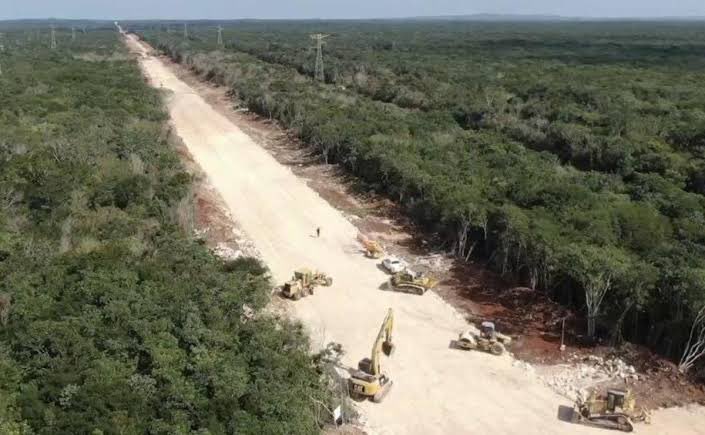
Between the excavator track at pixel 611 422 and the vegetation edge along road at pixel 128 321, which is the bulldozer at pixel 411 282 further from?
the excavator track at pixel 611 422

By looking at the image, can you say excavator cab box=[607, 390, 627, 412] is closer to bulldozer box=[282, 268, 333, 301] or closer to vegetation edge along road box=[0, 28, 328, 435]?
vegetation edge along road box=[0, 28, 328, 435]

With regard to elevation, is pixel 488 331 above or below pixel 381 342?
above

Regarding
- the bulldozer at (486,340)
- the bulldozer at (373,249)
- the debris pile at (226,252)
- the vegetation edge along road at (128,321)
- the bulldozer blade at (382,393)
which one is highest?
the vegetation edge along road at (128,321)

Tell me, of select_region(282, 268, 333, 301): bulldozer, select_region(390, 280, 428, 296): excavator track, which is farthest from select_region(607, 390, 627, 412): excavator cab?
select_region(282, 268, 333, 301): bulldozer

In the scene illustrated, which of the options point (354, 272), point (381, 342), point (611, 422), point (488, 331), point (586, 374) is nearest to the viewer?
point (611, 422)

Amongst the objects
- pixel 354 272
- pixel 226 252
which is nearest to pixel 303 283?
pixel 354 272

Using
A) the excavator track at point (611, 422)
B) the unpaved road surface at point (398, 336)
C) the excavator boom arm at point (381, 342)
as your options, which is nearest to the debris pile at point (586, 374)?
the unpaved road surface at point (398, 336)

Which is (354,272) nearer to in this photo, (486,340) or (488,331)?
(488,331)
